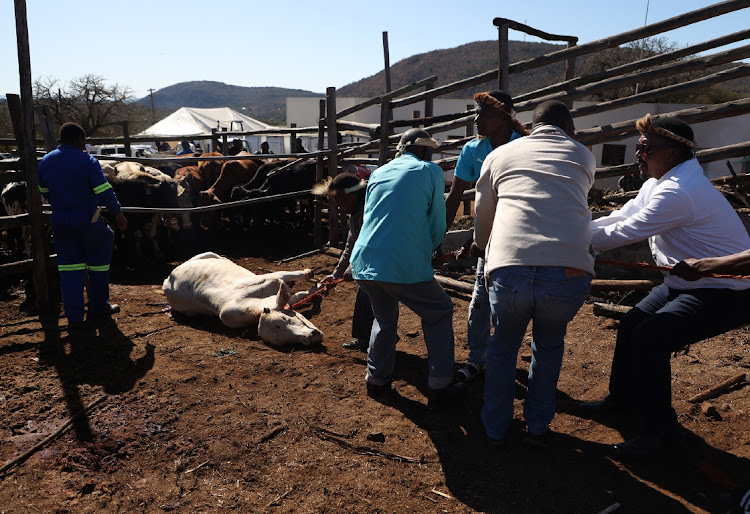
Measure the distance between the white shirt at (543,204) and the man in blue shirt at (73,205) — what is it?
13.0 ft

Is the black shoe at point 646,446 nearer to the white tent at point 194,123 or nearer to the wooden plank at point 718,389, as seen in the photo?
the wooden plank at point 718,389

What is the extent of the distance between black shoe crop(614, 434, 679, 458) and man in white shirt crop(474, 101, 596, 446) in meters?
0.41

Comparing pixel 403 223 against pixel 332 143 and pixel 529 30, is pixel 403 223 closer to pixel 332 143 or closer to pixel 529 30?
pixel 529 30

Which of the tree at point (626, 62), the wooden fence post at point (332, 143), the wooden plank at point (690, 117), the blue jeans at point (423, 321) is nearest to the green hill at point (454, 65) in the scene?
the tree at point (626, 62)

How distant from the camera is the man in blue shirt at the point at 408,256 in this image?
3.53 meters

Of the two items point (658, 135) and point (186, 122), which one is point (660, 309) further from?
point (186, 122)

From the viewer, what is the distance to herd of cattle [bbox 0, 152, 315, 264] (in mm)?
8922

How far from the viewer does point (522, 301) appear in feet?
9.49

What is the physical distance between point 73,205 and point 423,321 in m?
3.54

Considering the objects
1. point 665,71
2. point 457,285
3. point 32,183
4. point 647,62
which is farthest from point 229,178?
point 665,71

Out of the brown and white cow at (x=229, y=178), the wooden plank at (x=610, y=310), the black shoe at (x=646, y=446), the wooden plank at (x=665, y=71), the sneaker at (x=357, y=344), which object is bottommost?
the sneaker at (x=357, y=344)

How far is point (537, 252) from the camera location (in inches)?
111

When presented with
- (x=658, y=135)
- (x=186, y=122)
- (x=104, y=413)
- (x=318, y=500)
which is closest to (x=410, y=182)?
(x=658, y=135)

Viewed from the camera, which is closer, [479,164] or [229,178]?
[479,164]
